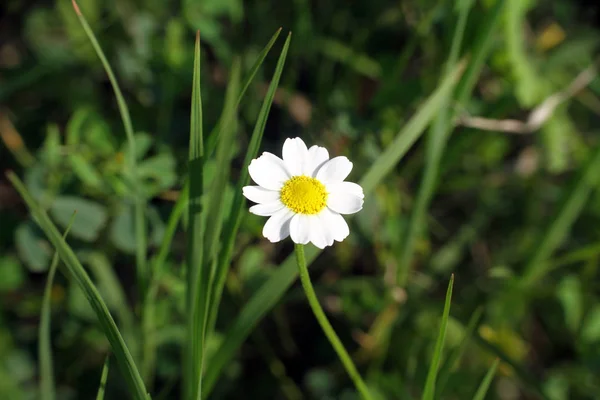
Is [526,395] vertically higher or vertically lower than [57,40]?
lower

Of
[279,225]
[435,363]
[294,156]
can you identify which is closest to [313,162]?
[294,156]

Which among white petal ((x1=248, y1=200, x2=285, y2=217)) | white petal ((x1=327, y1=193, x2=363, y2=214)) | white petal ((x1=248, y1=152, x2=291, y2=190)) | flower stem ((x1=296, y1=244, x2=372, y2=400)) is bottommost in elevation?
flower stem ((x1=296, y1=244, x2=372, y2=400))

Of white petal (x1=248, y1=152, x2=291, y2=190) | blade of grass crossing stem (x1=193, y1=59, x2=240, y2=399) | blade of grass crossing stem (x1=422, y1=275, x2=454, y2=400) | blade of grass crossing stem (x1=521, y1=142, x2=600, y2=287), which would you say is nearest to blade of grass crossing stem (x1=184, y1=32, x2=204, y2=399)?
blade of grass crossing stem (x1=193, y1=59, x2=240, y2=399)

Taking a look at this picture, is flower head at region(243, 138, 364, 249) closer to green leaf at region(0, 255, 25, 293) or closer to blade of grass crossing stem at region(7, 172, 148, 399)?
blade of grass crossing stem at region(7, 172, 148, 399)

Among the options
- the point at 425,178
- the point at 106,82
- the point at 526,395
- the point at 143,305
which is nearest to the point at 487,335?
the point at 526,395

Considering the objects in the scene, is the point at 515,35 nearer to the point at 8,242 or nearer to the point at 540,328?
the point at 540,328

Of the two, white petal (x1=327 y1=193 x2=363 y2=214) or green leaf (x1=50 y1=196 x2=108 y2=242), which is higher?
green leaf (x1=50 y1=196 x2=108 y2=242)

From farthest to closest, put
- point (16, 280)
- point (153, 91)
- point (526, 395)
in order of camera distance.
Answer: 1. point (526, 395)
2. point (153, 91)
3. point (16, 280)

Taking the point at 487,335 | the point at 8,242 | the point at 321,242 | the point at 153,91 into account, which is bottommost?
the point at 321,242
